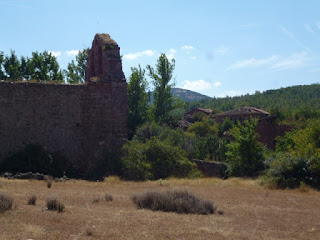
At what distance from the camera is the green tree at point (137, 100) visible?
31688 millimetres

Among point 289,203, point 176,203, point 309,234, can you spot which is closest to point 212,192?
point 289,203

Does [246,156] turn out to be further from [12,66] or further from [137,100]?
[12,66]

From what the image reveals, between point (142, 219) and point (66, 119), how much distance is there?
10.2 meters

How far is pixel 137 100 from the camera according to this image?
109 ft

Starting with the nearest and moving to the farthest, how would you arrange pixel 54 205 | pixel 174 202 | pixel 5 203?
pixel 5 203
pixel 54 205
pixel 174 202

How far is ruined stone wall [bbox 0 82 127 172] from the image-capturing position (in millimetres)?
15820

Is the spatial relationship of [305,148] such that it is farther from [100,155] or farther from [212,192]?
[100,155]

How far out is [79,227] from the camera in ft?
21.2

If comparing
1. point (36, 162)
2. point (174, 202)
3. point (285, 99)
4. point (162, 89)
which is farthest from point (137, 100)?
point (285, 99)

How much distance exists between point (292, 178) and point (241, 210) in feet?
20.7

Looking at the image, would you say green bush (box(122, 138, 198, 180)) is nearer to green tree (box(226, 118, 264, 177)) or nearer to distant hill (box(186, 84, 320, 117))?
green tree (box(226, 118, 264, 177))

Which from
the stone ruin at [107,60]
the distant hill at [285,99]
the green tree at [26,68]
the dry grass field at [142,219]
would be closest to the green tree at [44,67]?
the green tree at [26,68]

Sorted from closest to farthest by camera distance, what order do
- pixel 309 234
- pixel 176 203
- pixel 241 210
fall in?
pixel 309 234 → pixel 176 203 → pixel 241 210

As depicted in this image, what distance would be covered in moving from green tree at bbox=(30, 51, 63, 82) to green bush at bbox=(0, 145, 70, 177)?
874 inches
